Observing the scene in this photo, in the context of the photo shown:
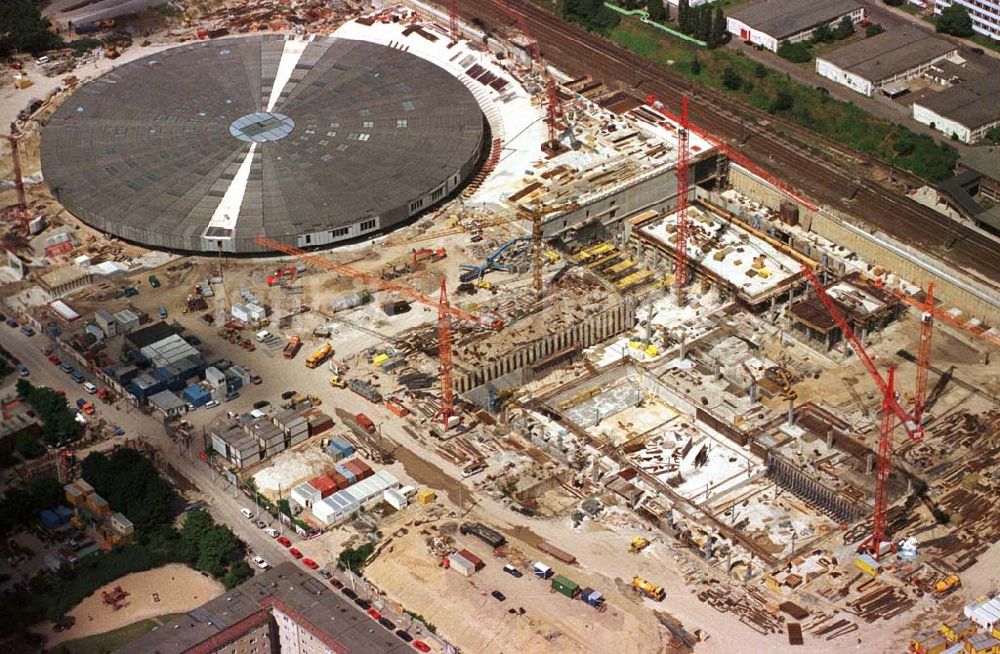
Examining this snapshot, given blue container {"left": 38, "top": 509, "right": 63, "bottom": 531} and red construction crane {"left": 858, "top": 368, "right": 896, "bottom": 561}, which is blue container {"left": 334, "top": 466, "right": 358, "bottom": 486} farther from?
red construction crane {"left": 858, "top": 368, "right": 896, "bottom": 561}

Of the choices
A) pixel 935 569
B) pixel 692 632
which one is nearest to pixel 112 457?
pixel 692 632

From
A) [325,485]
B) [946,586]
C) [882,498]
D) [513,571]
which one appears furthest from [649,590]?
[325,485]

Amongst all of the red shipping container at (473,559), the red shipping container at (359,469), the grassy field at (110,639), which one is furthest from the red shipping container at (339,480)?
the grassy field at (110,639)

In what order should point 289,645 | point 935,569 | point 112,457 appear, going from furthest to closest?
point 112,457, point 935,569, point 289,645

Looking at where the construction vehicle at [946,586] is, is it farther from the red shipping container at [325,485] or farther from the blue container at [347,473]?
the red shipping container at [325,485]

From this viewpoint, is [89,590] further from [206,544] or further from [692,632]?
[692,632]
